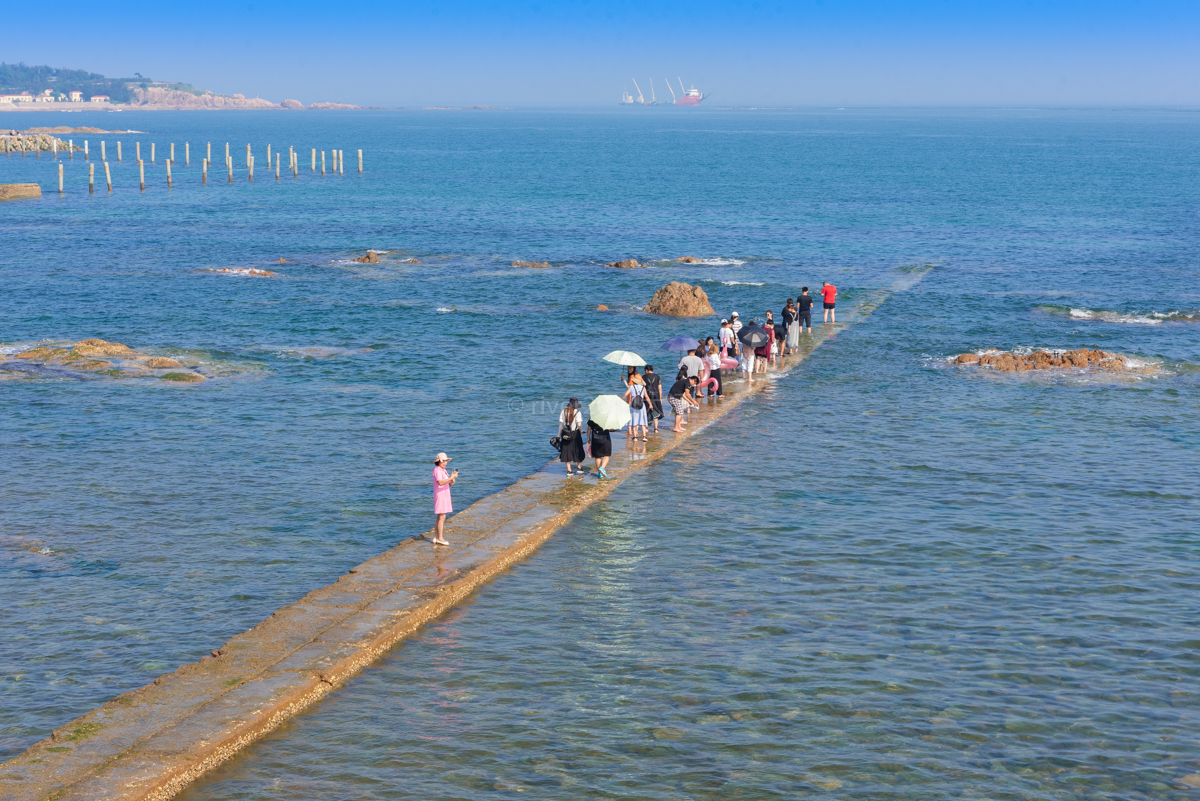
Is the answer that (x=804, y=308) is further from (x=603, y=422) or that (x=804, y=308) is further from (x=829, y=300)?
(x=603, y=422)

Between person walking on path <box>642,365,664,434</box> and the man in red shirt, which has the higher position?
the man in red shirt

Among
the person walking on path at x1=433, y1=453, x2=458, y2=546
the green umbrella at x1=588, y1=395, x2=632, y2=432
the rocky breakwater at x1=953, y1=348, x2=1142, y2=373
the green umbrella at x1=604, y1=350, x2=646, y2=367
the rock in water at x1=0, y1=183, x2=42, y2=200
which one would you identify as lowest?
the person walking on path at x1=433, y1=453, x2=458, y2=546

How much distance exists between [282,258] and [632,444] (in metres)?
37.9

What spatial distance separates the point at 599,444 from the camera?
22594 millimetres

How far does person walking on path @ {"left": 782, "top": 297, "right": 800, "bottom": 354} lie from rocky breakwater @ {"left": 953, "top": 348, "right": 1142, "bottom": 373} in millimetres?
5032

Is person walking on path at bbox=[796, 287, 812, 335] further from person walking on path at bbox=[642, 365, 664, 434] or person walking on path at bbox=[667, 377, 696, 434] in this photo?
person walking on path at bbox=[642, 365, 664, 434]

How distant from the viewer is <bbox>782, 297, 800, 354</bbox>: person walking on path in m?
34.4

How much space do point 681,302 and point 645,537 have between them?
78.3 feet

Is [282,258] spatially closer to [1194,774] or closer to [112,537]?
[112,537]

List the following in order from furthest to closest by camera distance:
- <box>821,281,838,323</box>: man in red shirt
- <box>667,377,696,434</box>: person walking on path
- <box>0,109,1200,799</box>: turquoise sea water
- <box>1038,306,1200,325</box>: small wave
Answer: <box>1038,306,1200,325</box>: small wave < <box>821,281,838,323</box>: man in red shirt < <box>667,377,696,434</box>: person walking on path < <box>0,109,1200,799</box>: turquoise sea water

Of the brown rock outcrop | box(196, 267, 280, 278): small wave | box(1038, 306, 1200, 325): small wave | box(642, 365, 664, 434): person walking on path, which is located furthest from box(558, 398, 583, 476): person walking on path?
box(196, 267, 280, 278): small wave

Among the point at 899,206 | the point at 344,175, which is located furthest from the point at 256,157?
the point at 899,206

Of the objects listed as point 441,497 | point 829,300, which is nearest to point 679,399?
point 441,497

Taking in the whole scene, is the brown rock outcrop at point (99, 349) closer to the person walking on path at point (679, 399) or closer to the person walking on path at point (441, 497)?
the person walking on path at point (679, 399)
